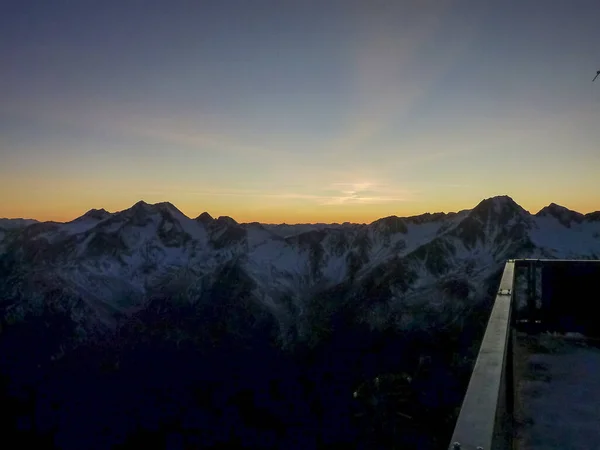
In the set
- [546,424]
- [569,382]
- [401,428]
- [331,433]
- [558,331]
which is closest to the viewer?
[546,424]

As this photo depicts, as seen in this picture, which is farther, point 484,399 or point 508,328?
point 508,328

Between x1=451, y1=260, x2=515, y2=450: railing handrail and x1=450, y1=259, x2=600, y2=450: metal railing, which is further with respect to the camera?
x1=450, y1=259, x2=600, y2=450: metal railing

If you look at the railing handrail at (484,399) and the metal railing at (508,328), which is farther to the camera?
the metal railing at (508,328)

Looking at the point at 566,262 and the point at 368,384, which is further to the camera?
the point at 368,384

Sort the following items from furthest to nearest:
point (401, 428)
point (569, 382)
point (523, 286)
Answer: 1. point (401, 428)
2. point (523, 286)
3. point (569, 382)

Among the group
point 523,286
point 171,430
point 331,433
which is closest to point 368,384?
point 331,433

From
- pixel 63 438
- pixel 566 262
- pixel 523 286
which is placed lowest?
pixel 63 438

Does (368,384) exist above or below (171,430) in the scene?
above

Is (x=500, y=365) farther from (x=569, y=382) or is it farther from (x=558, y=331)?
(x=558, y=331)
